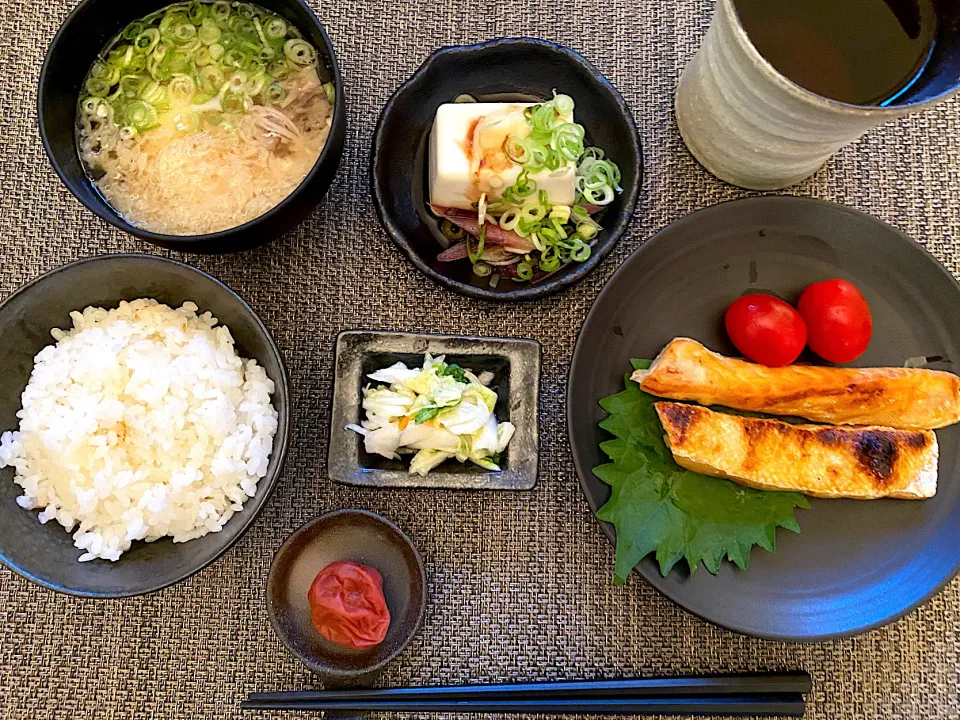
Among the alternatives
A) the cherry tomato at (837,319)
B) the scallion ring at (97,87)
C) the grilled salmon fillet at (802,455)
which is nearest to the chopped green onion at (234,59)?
the scallion ring at (97,87)

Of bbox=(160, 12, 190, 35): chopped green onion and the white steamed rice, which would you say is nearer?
the white steamed rice

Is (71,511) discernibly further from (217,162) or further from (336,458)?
(217,162)

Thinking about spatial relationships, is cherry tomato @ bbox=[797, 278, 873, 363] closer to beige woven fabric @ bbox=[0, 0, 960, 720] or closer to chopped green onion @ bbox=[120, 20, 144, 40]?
beige woven fabric @ bbox=[0, 0, 960, 720]

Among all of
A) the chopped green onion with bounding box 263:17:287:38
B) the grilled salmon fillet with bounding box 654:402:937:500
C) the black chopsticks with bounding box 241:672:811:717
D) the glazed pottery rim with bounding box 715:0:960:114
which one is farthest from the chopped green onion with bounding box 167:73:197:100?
the black chopsticks with bounding box 241:672:811:717

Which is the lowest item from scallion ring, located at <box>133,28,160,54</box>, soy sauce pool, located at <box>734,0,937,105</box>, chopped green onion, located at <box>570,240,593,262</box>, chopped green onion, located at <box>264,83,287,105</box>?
chopped green onion, located at <box>570,240,593,262</box>

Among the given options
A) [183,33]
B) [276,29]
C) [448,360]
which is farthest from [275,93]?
[448,360]

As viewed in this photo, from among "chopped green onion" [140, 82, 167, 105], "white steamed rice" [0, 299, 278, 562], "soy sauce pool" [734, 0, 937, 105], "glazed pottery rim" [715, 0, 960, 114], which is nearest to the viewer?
"glazed pottery rim" [715, 0, 960, 114]

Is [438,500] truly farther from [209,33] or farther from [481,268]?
[209,33]
